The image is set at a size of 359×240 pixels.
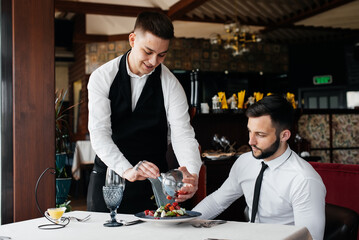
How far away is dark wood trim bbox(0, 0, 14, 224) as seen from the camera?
96.4 inches

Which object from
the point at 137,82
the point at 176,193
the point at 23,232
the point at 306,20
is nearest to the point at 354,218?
the point at 176,193

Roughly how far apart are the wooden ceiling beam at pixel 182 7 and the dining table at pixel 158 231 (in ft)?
21.4

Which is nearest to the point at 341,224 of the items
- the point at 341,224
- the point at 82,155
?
the point at 341,224

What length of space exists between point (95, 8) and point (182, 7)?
1.73m

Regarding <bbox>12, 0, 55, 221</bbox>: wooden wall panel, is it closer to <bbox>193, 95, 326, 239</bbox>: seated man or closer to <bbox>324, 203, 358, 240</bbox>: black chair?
<bbox>193, 95, 326, 239</bbox>: seated man

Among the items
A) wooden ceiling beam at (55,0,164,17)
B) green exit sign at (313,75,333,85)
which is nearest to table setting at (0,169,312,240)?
wooden ceiling beam at (55,0,164,17)

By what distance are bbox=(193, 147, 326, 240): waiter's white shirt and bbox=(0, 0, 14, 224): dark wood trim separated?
3.92 feet

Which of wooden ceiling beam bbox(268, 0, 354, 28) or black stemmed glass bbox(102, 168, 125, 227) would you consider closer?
black stemmed glass bbox(102, 168, 125, 227)

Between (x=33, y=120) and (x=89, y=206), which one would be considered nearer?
(x=89, y=206)

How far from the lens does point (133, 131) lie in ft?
6.61

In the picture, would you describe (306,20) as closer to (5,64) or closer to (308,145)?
(308,145)

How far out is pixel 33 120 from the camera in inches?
96.3

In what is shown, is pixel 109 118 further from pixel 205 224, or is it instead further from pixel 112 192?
pixel 205 224

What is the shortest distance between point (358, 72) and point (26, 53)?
9.68 m
